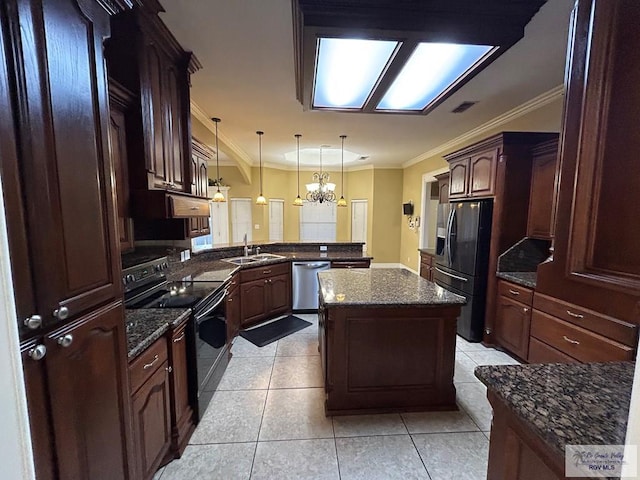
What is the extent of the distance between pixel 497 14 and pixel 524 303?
246 cm

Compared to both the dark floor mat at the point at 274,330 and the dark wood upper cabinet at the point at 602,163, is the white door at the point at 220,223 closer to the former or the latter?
the dark floor mat at the point at 274,330

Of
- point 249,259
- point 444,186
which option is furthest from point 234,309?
point 444,186

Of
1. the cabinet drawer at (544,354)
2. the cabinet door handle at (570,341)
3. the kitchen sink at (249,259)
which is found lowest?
the cabinet drawer at (544,354)

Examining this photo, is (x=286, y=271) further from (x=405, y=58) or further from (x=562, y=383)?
(x=562, y=383)

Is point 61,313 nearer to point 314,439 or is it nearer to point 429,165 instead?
point 314,439

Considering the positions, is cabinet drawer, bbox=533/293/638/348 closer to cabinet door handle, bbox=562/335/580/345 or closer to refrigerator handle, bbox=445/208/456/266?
cabinet door handle, bbox=562/335/580/345

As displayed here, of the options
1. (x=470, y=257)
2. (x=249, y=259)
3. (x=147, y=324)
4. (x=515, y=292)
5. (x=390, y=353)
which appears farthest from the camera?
(x=249, y=259)

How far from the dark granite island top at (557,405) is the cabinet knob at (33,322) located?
1384mm

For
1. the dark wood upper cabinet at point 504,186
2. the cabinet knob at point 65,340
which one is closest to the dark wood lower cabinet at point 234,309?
the cabinet knob at point 65,340

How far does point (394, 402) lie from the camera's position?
2.22 metres

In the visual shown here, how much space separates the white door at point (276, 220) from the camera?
7.93m

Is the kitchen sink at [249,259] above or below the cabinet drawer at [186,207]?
below

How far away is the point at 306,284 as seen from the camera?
4316mm

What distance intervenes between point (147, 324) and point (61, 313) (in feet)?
2.77
